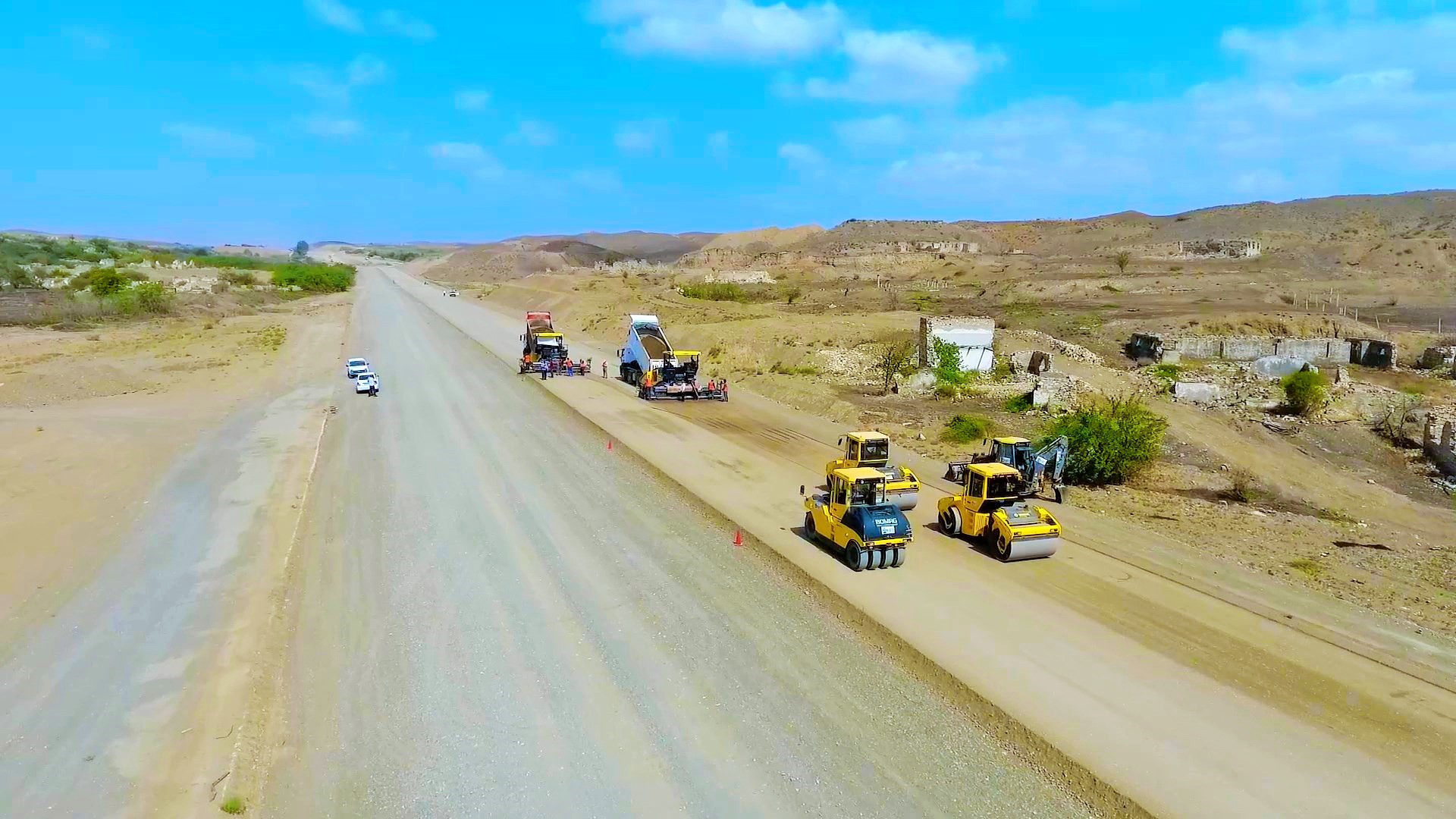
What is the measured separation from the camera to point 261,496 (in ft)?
70.9

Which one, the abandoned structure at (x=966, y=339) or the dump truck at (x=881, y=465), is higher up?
the abandoned structure at (x=966, y=339)

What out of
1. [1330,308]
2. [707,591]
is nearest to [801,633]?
[707,591]

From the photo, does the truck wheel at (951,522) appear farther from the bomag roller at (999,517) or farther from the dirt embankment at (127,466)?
the dirt embankment at (127,466)

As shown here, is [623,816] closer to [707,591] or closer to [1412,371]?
[707,591]

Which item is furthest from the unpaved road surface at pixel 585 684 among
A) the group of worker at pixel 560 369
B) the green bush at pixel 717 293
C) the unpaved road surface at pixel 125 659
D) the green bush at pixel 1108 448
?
the green bush at pixel 717 293

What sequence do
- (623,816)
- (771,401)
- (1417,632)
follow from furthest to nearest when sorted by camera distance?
(771,401)
(1417,632)
(623,816)

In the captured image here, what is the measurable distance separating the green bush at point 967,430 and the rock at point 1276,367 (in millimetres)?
19539

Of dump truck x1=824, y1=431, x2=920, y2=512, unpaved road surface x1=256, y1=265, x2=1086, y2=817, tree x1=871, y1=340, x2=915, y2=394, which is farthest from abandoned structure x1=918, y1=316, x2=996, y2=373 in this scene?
unpaved road surface x1=256, y1=265, x2=1086, y2=817

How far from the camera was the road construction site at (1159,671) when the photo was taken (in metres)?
10.1

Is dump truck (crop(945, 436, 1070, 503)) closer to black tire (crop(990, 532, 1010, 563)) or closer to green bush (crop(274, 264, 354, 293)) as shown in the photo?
black tire (crop(990, 532, 1010, 563))

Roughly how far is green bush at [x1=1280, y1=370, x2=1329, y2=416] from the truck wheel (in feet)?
75.1

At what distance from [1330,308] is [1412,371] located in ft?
94.7

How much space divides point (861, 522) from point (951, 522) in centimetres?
346

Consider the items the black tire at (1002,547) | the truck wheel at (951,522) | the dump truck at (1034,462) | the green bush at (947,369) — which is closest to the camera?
the black tire at (1002,547)
